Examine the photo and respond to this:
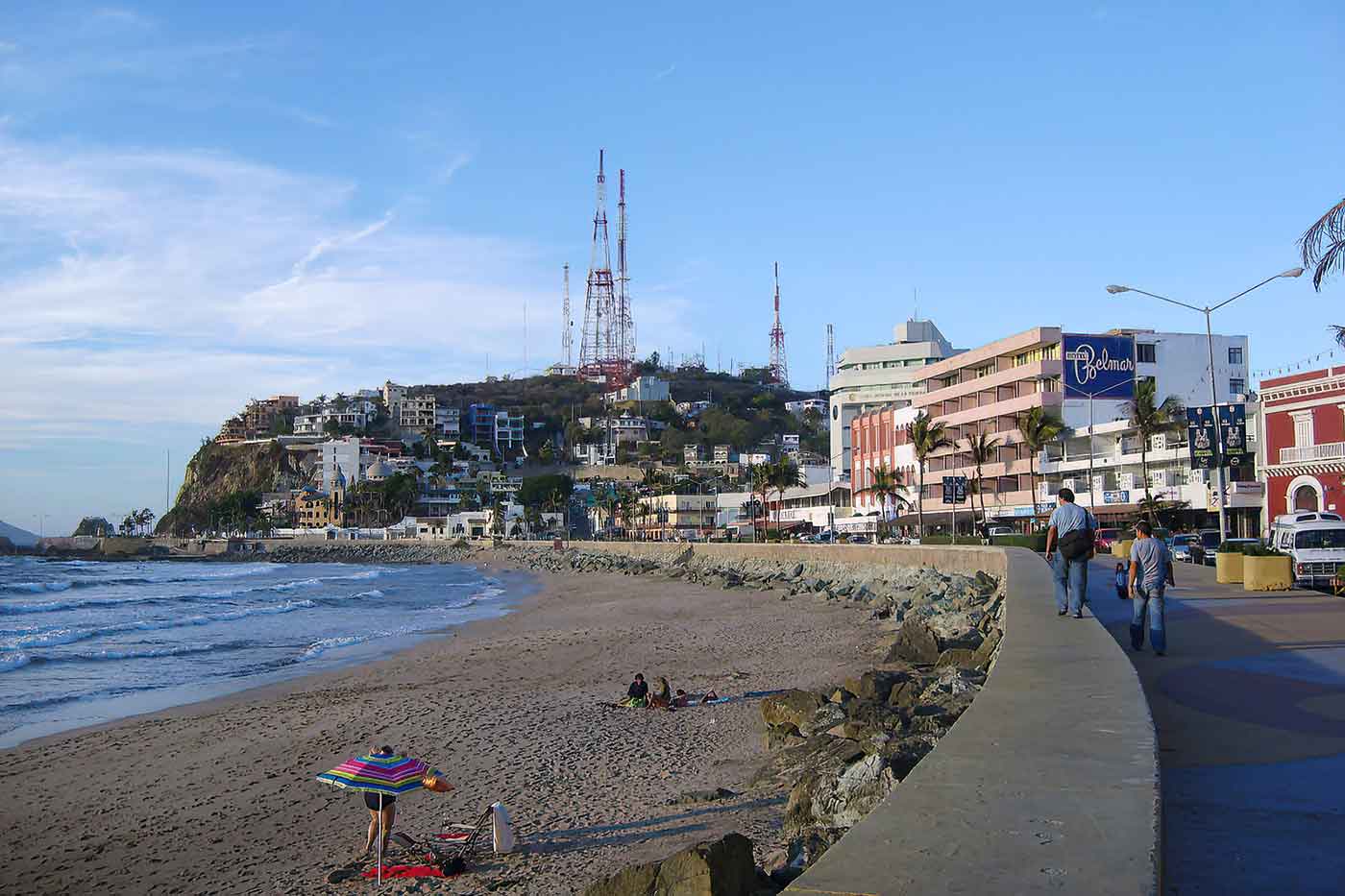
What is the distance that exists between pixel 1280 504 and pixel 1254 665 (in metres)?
36.4

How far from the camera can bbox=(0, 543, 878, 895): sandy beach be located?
9750 millimetres

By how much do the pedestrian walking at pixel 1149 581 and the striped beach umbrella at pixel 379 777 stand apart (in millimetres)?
7396

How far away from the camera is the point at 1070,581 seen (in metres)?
12.2

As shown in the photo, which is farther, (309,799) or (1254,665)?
(309,799)

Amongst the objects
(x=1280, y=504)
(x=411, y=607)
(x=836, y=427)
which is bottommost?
(x=411, y=607)

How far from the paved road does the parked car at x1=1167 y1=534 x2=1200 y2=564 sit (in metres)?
24.0

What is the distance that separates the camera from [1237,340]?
6856 centimetres

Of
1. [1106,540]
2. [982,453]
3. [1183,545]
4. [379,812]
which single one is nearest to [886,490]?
[982,453]

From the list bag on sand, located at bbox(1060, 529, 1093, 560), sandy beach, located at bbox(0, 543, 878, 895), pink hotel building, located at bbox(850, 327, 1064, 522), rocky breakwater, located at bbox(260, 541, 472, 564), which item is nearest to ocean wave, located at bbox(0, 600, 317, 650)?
sandy beach, located at bbox(0, 543, 878, 895)

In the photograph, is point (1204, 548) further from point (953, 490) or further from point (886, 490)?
point (886, 490)

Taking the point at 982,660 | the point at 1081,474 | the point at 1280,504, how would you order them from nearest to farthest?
the point at 982,660, the point at 1280,504, the point at 1081,474

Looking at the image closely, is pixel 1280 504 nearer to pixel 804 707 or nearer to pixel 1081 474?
pixel 1081 474

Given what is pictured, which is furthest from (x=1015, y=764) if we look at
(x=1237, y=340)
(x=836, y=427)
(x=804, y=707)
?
(x=836, y=427)

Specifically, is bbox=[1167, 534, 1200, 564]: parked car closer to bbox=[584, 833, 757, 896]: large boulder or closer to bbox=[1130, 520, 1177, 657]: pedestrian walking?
Answer: bbox=[1130, 520, 1177, 657]: pedestrian walking
